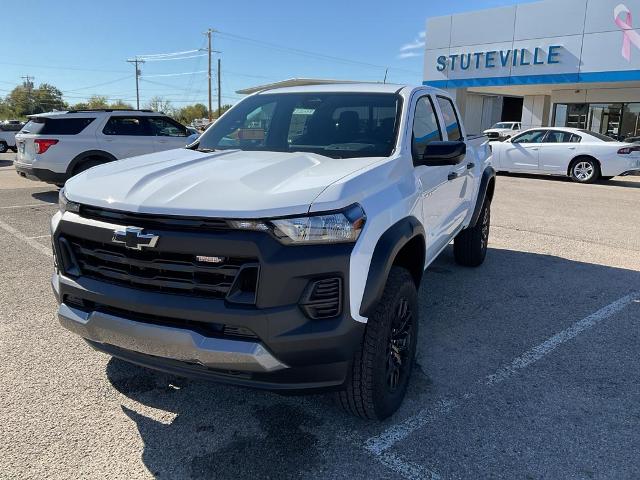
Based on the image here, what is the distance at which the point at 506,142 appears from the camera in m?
16.1

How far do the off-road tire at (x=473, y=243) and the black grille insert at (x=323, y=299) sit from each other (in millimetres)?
3586

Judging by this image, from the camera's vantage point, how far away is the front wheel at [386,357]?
254 centimetres

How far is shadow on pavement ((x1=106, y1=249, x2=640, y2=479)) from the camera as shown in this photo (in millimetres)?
2539

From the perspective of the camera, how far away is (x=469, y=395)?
10.3 ft

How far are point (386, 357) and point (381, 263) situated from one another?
0.55 m

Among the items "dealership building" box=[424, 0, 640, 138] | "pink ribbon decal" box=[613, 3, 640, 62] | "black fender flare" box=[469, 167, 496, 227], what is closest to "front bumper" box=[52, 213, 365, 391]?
"black fender flare" box=[469, 167, 496, 227]

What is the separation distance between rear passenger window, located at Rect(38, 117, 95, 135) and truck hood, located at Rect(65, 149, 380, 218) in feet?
25.5

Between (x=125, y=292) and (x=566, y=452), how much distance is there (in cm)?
230

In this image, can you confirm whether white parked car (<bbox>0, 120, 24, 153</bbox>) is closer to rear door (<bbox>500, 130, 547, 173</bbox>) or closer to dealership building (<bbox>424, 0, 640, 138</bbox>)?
dealership building (<bbox>424, 0, 640, 138</bbox>)

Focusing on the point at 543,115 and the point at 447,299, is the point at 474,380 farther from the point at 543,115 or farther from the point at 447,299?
the point at 543,115

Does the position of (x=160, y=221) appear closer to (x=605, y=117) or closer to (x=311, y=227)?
(x=311, y=227)

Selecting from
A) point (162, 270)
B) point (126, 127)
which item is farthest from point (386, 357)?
point (126, 127)

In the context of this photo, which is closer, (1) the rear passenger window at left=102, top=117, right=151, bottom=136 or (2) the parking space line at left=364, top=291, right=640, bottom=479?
(2) the parking space line at left=364, top=291, right=640, bottom=479

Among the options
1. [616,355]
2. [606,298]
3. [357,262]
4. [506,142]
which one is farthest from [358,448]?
[506,142]
